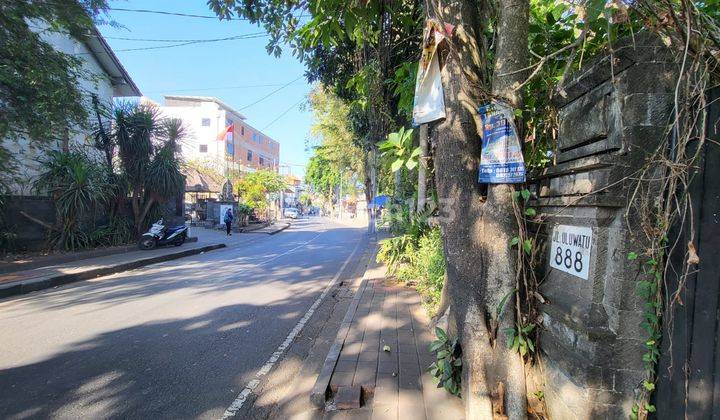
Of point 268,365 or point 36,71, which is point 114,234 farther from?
point 268,365

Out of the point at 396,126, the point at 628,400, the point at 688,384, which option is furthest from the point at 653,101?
the point at 396,126

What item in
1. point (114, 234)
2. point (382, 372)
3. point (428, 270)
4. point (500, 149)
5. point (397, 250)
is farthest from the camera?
point (114, 234)

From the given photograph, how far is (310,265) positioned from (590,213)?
10.5 metres

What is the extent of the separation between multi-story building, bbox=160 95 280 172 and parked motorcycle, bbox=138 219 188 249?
2392cm

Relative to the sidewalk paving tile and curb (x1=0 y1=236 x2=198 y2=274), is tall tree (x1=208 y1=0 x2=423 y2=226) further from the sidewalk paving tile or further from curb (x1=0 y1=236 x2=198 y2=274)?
curb (x1=0 y1=236 x2=198 y2=274)

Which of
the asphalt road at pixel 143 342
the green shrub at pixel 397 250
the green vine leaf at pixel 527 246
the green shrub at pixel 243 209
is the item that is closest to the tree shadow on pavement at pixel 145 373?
the asphalt road at pixel 143 342

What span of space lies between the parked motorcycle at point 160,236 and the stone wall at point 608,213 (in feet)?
49.5

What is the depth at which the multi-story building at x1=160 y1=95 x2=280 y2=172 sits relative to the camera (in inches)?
1873

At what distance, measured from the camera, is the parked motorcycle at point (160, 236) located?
588 inches

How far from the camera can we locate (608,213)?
90.7 inches

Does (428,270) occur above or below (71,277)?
above

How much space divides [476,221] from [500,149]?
55 cm

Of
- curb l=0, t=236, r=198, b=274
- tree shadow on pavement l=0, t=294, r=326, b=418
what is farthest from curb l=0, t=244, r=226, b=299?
tree shadow on pavement l=0, t=294, r=326, b=418

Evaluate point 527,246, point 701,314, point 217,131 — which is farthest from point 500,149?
point 217,131
